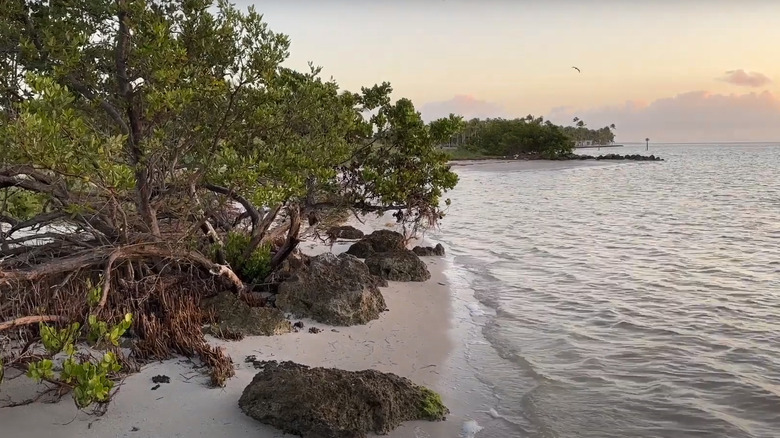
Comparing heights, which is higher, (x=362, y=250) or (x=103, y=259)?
(x=103, y=259)

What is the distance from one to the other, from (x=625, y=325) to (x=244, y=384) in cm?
647

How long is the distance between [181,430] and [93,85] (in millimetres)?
4146

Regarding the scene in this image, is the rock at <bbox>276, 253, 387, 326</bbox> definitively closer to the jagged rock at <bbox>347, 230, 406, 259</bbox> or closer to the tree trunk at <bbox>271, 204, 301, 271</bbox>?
the tree trunk at <bbox>271, 204, 301, 271</bbox>

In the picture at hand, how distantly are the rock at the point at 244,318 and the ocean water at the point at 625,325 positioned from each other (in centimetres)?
275

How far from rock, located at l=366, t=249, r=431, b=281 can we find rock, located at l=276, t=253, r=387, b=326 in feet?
7.72

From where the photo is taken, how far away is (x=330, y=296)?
28.6 ft

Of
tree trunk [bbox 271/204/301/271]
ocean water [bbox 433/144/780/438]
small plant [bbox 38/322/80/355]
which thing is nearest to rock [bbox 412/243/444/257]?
ocean water [bbox 433/144/780/438]

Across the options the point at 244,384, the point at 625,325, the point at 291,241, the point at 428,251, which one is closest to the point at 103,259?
the point at 244,384

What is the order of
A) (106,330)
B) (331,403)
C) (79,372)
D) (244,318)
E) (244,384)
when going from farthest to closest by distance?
1. (244,318)
2. (244,384)
3. (106,330)
4. (331,403)
5. (79,372)

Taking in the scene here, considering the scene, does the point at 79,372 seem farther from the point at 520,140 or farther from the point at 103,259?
the point at 520,140

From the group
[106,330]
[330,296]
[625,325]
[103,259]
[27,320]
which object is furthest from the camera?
[625,325]

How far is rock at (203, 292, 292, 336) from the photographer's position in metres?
7.58

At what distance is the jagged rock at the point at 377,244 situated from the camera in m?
13.8

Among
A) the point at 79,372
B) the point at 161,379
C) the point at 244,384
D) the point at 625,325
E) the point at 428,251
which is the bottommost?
the point at 625,325
